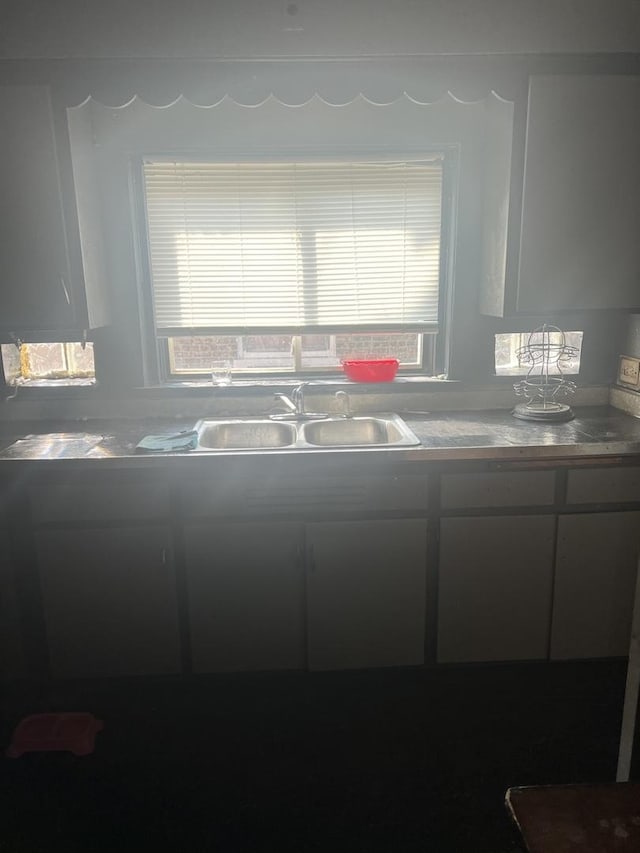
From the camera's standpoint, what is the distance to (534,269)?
2.40 meters

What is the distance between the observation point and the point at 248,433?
8.58 feet

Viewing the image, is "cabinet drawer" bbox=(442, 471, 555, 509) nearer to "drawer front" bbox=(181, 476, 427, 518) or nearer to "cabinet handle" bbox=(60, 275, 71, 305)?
"drawer front" bbox=(181, 476, 427, 518)

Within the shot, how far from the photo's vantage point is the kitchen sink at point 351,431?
2.57 metres

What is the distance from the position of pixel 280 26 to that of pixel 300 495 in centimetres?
160

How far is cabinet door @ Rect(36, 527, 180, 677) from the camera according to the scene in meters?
2.18

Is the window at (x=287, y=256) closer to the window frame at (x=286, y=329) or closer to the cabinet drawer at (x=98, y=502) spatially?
the window frame at (x=286, y=329)

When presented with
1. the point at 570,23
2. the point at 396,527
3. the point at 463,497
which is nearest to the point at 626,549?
the point at 463,497

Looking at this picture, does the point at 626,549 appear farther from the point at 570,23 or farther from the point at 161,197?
the point at 161,197

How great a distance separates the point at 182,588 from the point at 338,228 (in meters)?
1.62

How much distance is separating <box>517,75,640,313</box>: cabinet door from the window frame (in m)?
0.42

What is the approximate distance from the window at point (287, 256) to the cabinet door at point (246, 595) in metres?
0.95

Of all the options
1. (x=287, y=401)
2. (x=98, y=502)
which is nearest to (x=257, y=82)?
(x=287, y=401)

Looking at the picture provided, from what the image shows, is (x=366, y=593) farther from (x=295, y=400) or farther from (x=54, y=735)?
(x=54, y=735)

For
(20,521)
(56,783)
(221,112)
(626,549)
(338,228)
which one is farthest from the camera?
(338,228)
